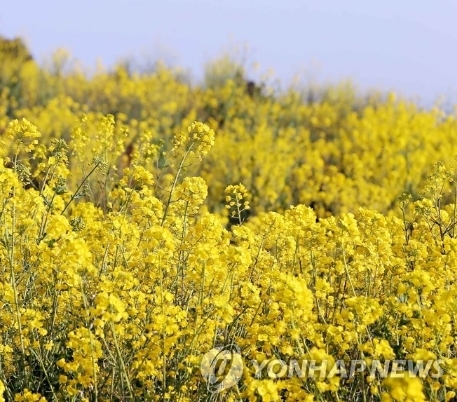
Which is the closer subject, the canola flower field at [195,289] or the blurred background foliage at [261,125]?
the canola flower field at [195,289]

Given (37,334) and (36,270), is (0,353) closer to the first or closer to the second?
(37,334)

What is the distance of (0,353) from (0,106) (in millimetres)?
12953

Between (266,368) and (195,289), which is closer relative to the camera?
(266,368)

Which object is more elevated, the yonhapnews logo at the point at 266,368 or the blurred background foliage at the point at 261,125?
the blurred background foliage at the point at 261,125

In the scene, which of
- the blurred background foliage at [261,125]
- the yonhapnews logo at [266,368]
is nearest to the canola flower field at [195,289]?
the yonhapnews logo at [266,368]

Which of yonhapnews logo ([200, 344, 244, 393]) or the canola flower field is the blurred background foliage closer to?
the canola flower field

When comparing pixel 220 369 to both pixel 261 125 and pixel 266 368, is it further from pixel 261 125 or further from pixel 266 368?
pixel 261 125

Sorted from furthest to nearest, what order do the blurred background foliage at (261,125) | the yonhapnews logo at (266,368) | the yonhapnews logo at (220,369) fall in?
the blurred background foliage at (261,125)
the yonhapnews logo at (220,369)
the yonhapnews logo at (266,368)

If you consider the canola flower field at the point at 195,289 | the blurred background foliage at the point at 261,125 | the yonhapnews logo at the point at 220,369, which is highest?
the blurred background foliage at the point at 261,125

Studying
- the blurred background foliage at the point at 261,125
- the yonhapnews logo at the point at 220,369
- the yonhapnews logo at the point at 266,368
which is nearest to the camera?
the yonhapnews logo at the point at 266,368

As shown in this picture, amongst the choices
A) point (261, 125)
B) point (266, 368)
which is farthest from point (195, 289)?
point (261, 125)

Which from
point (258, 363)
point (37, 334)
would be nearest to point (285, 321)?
point (258, 363)

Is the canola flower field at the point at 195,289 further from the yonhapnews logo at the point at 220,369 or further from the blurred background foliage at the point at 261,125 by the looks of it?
the blurred background foliage at the point at 261,125

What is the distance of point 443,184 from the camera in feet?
13.9
